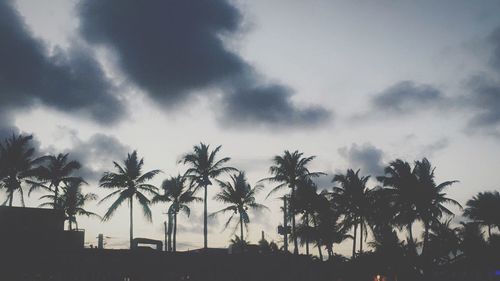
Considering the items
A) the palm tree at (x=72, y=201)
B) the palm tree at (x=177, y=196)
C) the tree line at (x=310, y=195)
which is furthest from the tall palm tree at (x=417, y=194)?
the palm tree at (x=72, y=201)

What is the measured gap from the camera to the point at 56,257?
19703 millimetres

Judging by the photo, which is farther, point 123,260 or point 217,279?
point 217,279

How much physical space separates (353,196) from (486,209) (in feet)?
64.5

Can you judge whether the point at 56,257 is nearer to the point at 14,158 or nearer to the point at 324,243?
the point at 14,158

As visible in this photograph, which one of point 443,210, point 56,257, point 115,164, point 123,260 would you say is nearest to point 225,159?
point 115,164

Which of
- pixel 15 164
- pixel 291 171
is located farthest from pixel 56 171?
pixel 291 171

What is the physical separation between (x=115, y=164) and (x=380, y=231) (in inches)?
1090

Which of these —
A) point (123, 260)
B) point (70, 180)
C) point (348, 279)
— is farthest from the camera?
point (70, 180)

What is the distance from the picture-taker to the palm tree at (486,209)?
45719 mm

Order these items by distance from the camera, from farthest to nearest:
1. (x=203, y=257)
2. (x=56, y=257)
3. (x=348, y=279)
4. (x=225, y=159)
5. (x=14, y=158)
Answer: (x=225, y=159), (x=14, y=158), (x=348, y=279), (x=203, y=257), (x=56, y=257)

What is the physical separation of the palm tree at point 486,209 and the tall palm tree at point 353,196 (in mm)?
17308

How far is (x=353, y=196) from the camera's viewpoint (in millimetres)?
39125

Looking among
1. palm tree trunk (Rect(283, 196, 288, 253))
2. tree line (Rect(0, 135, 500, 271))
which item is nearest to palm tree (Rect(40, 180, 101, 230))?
tree line (Rect(0, 135, 500, 271))

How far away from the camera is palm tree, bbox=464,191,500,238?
150 feet
